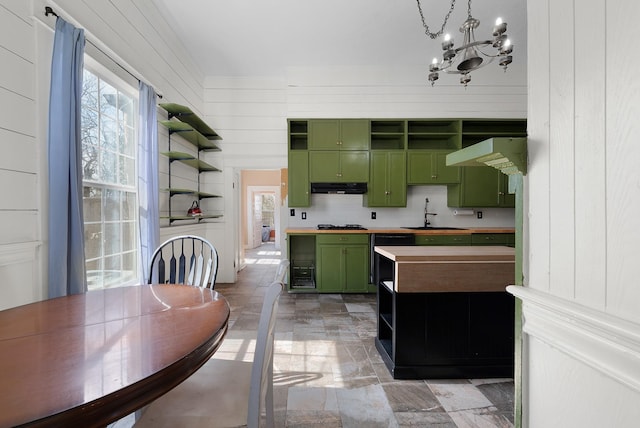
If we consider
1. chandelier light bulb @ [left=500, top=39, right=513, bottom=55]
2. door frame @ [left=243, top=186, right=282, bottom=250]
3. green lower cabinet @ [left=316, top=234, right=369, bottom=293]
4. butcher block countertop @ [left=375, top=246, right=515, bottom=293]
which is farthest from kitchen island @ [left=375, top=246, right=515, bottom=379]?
door frame @ [left=243, top=186, right=282, bottom=250]

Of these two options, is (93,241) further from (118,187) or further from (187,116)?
(187,116)

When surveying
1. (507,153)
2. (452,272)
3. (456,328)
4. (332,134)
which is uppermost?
(332,134)

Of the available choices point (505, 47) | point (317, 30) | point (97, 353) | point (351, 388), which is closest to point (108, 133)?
point (97, 353)

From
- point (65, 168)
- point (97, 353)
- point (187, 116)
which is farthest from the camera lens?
point (187, 116)

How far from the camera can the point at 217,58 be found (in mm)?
4238

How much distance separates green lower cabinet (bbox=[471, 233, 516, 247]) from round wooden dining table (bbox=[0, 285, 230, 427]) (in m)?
4.09

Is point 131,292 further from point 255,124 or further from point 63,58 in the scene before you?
point 255,124

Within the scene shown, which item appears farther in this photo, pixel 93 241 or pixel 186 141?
pixel 186 141

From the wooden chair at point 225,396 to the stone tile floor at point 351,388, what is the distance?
677 millimetres

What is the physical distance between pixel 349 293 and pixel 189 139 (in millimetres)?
3171

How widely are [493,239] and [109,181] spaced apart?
4.81 meters

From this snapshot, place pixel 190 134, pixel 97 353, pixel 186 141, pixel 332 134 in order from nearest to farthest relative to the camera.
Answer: pixel 97 353
pixel 190 134
pixel 186 141
pixel 332 134

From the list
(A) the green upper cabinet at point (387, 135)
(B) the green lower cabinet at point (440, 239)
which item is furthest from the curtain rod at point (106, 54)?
(B) the green lower cabinet at point (440, 239)

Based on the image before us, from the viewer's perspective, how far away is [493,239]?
14.3 ft
